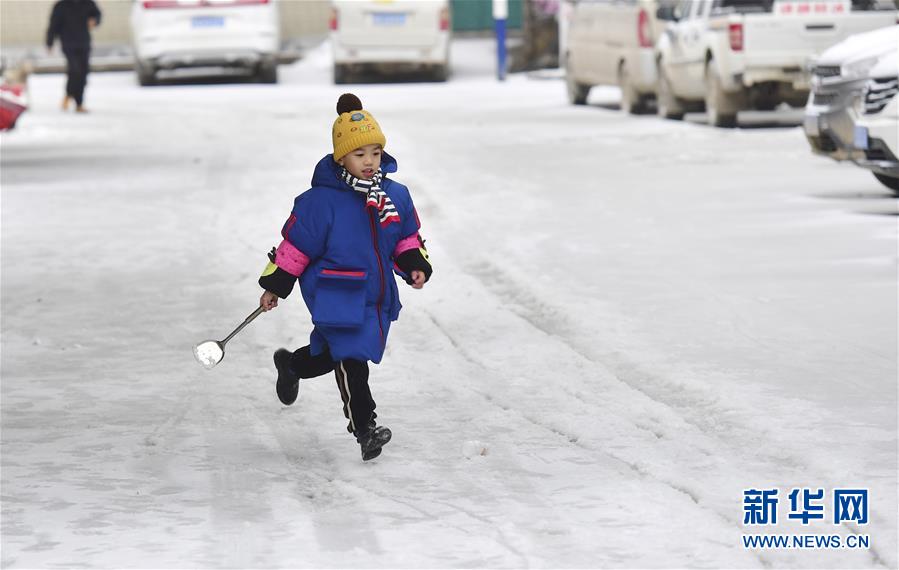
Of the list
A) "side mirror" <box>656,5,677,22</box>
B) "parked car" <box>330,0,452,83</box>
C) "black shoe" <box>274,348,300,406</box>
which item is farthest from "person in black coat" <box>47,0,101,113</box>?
"black shoe" <box>274,348,300,406</box>

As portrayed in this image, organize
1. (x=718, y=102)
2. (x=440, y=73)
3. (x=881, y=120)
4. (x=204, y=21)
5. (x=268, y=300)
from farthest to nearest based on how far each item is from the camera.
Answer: (x=440, y=73), (x=204, y=21), (x=718, y=102), (x=881, y=120), (x=268, y=300)

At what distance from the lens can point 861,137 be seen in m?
12.0

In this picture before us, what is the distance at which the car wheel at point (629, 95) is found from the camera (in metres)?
21.7

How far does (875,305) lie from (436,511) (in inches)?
154

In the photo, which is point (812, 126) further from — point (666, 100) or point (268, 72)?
point (268, 72)

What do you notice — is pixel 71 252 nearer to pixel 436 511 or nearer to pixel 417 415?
pixel 417 415

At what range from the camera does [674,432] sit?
6152 millimetres

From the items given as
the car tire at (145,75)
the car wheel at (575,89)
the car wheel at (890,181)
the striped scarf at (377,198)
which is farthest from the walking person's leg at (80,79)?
the striped scarf at (377,198)

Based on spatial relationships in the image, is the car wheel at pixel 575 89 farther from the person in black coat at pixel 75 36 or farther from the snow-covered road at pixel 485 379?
the snow-covered road at pixel 485 379

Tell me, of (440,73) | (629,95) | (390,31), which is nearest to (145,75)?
(390,31)

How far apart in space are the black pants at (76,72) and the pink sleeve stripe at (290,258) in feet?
→ 59.3

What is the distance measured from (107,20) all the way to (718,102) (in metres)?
18.3

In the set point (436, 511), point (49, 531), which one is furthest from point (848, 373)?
point (49, 531)

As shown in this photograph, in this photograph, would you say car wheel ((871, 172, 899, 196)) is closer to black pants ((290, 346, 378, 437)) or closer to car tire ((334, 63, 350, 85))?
black pants ((290, 346, 378, 437))
